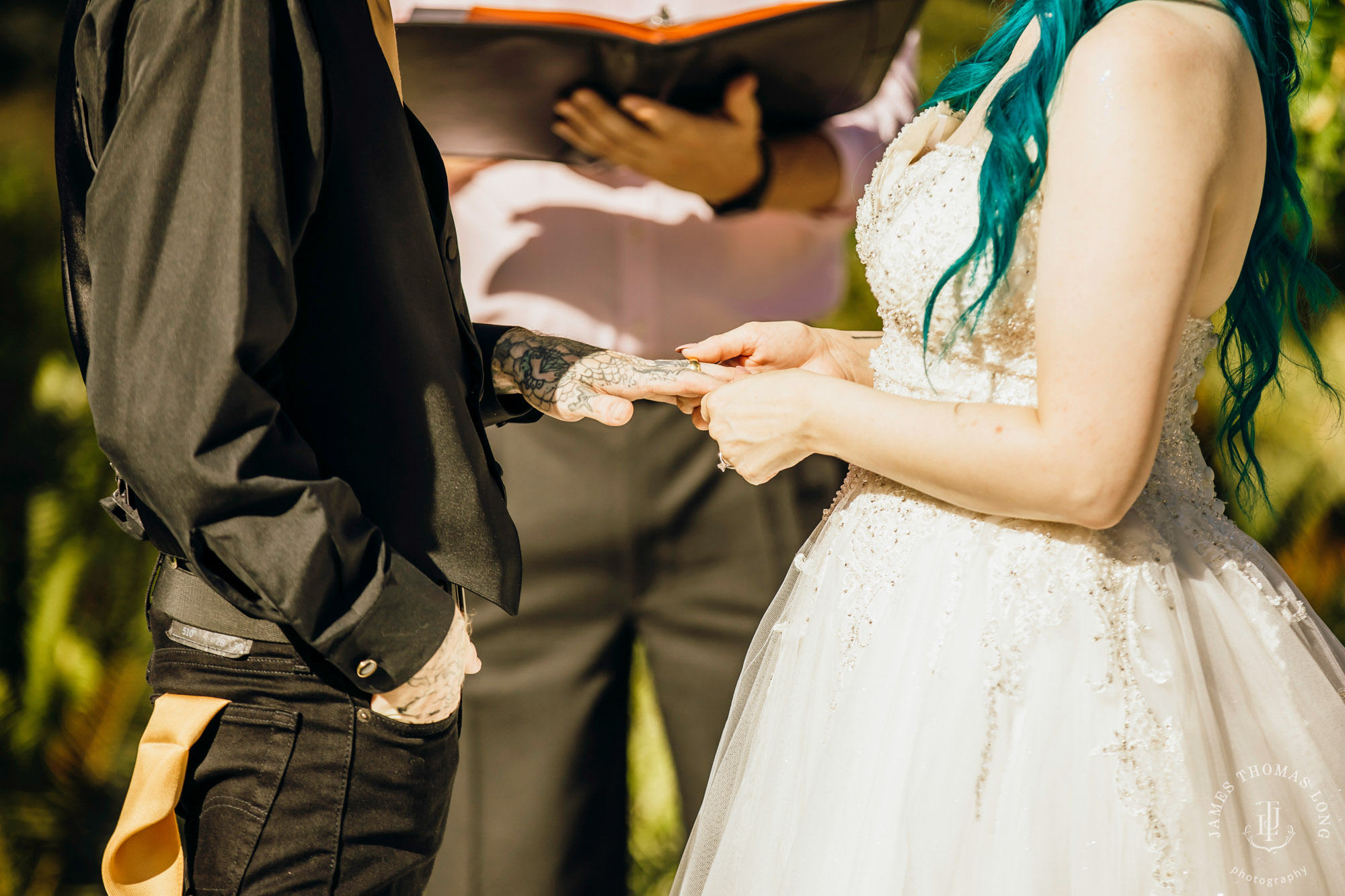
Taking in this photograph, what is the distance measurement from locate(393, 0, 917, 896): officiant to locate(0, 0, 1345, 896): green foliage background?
51 cm

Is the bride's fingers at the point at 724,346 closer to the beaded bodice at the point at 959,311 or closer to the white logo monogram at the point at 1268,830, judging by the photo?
the beaded bodice at the point at 959,311

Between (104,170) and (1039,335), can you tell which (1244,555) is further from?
(104,170)

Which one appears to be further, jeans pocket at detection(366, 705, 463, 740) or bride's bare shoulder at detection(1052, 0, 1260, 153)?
jeans pocket at detection(366, 705, 463, 740)

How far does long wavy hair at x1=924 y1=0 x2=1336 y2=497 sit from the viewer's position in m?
0.90

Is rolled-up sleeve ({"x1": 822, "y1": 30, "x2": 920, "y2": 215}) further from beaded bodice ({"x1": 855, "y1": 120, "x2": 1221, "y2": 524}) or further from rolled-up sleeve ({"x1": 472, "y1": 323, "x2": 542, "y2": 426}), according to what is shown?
rolled-up sleeve ({"x1": 472, "y1": 323, "x2": 542, "y2": 426})

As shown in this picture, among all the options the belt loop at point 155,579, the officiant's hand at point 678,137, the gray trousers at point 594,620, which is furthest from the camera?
the gray trousers at point 594,620

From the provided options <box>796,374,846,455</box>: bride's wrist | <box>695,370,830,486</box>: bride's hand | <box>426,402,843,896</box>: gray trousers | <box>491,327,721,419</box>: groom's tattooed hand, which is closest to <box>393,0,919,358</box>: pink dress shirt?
<box>426,402,843,896</box>: gray trousers

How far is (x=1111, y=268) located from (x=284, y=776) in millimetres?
942

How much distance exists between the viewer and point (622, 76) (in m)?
1.52

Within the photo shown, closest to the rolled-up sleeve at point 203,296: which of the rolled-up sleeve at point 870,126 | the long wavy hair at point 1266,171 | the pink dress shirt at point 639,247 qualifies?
the long wavy hair at point 1266,171

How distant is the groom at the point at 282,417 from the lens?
0.76m

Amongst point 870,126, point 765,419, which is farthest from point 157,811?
point 870,126

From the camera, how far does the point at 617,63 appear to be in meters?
1.49

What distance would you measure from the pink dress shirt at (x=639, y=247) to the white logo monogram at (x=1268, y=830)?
3.50ft
